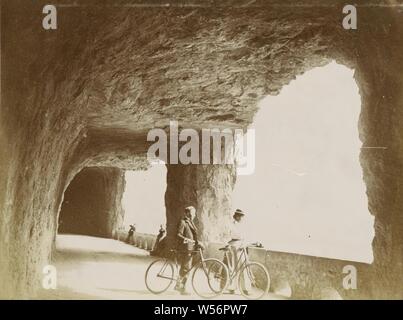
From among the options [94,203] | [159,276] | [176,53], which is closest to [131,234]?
[94,203]

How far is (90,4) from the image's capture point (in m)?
4.43

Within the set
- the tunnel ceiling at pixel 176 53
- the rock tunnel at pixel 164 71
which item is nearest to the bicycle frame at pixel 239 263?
the rock tunnel at pixel 164 71

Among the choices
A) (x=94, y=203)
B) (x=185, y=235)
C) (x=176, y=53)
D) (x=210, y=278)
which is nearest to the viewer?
(x=176, y=53)

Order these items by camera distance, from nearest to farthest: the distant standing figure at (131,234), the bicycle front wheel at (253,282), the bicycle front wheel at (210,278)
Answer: the bicycle front wheel at (253,282) < the bicycle front wheel at (210,278) < the distant standing figure at (131,234)

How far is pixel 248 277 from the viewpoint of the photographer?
6234 millimetres

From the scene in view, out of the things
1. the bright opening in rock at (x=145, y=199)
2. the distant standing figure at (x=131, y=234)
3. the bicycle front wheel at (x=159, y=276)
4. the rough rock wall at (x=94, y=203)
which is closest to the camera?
the bicycle front wheel at (x=159, y=276)

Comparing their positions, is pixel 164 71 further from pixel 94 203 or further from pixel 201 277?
pixel 94 203

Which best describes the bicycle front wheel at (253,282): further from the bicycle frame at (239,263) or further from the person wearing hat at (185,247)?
the person wearing hat at (185,247)

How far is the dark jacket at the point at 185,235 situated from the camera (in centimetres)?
637

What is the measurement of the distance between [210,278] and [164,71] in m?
2.81

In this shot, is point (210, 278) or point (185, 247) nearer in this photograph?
point (210, 278)

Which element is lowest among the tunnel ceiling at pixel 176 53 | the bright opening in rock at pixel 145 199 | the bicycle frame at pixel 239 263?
the bicycle frame at pixel 239 263

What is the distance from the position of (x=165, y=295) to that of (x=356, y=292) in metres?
2.46
